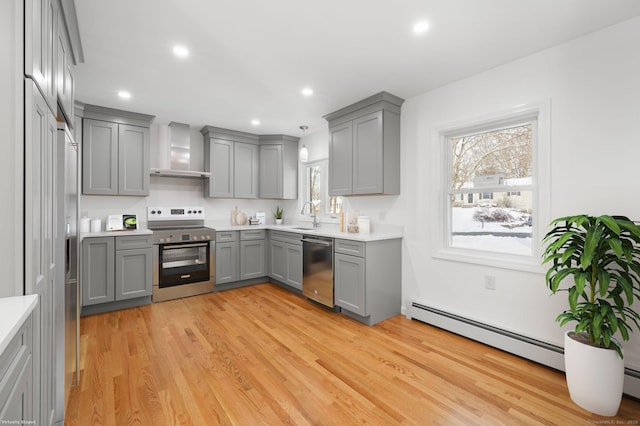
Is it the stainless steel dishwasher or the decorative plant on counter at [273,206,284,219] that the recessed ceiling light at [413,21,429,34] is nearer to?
the stainless steel dishwasher

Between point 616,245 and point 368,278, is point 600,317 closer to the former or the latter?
point 616,245

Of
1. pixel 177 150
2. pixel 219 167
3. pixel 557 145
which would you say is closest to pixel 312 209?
pixel 219 167

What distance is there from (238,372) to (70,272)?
1.32m

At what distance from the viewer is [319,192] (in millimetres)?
4949

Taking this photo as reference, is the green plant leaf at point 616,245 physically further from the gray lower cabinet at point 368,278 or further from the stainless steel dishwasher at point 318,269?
the stainless steel dishwasher at point 318,269

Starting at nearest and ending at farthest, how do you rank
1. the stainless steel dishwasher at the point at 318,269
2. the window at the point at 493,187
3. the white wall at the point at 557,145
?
1. the white wall at the point at 557,145
2. the window at the point at 493,187
3. the stainless steel dishwasher at the point at 318,269

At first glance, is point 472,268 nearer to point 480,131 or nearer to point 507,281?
point 507,281

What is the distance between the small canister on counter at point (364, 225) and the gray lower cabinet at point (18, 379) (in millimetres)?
3072

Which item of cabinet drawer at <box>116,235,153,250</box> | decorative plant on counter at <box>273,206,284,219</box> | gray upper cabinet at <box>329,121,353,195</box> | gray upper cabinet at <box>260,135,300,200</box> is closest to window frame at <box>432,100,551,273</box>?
gray upper cabinet at <box>329,121,353,195</box>

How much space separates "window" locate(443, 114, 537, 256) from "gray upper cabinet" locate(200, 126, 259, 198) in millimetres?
3182

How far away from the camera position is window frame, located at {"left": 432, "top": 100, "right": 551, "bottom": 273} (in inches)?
93.9

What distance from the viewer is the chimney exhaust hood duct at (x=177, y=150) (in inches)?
170

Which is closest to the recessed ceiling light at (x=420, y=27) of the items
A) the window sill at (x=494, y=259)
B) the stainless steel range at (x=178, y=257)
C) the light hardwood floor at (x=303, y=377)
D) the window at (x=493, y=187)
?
the window at (x=493, y=187)

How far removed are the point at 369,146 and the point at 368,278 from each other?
4.94ft
